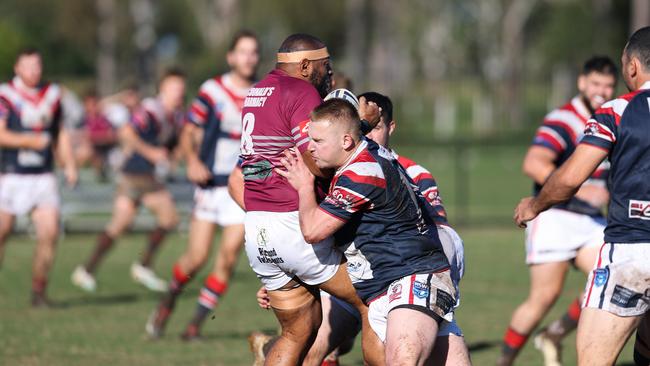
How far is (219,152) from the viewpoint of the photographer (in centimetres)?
1034

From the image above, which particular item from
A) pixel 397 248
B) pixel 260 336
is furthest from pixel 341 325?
pixel 397 248

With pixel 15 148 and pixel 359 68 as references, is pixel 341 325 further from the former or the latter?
pixel 359 68

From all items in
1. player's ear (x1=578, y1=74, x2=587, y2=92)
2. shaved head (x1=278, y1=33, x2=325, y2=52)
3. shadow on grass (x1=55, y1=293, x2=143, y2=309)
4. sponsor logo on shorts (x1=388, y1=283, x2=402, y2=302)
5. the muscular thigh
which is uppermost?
shaved head (x1=278, y1=33, x2=325, y2=52)

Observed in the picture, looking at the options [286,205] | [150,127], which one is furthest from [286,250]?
[150,127]

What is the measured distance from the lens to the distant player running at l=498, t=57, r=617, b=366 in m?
8.40

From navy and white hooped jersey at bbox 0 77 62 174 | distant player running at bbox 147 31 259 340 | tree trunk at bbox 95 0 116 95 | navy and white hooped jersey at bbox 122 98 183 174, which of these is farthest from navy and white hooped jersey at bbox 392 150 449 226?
tree trunk at bbox 95 0 116 95

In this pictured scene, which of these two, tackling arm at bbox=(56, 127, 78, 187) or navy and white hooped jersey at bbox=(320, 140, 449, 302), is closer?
navy and white hooped jersey at bbox=(320, 140, 449, 302)

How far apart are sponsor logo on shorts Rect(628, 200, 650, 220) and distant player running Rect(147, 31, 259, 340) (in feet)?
14.7

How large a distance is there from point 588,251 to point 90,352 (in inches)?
161

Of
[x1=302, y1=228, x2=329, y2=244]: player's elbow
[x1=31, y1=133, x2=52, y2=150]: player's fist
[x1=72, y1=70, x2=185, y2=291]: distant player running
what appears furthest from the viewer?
[x1=72, y1=70, x2=185, y2=291]: distant player running

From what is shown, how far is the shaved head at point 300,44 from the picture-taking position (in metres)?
6.33

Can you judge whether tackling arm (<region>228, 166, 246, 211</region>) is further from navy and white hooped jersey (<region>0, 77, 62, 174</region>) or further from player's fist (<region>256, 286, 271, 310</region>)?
navy and white hooped jersey (<region>0, 77, 62, 174</region>)

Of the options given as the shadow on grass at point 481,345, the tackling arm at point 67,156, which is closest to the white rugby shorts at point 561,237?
Answer: the shadow on grass at point 481,345

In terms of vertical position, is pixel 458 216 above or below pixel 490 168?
above
